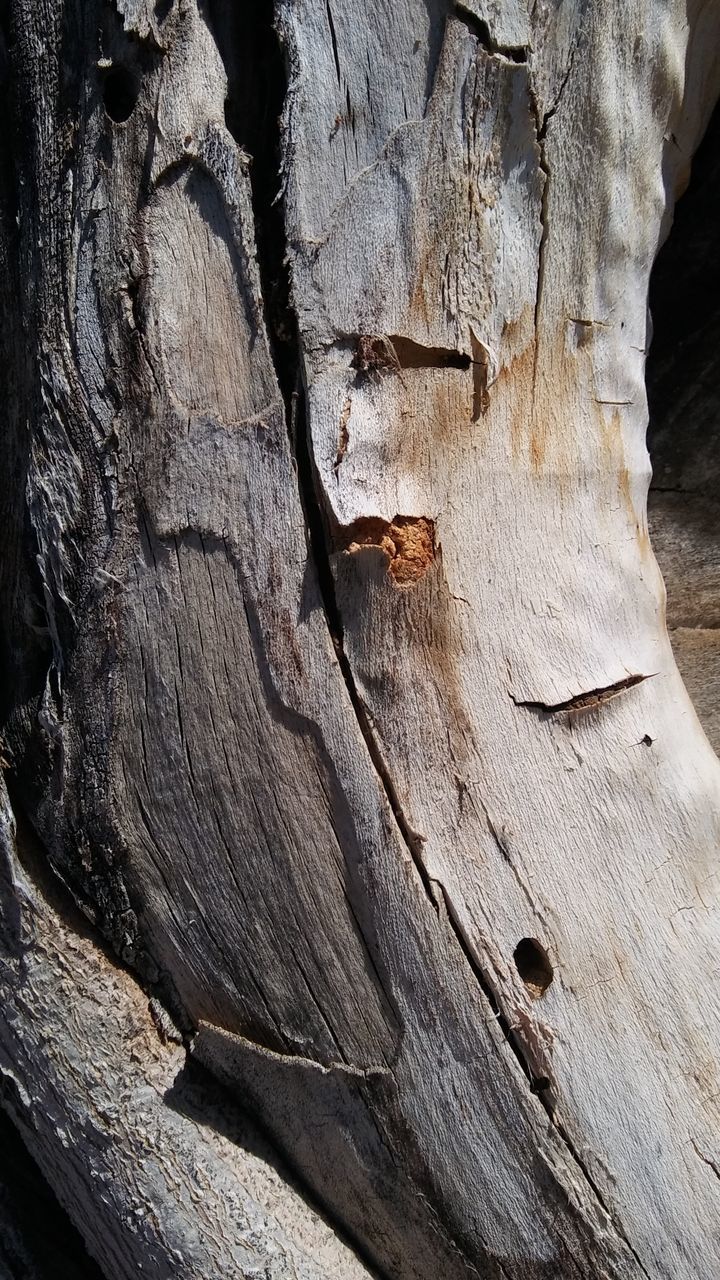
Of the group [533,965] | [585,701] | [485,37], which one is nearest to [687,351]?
[485,37]

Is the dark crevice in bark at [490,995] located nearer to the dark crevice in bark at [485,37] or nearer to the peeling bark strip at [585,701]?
the peeling bark strip at [585,701]

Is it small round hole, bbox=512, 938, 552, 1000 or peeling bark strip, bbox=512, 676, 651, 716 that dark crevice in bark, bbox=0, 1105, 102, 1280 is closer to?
small round hole, bbox=512, 938, 552, 1000

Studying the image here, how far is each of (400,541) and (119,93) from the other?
2.18 feet

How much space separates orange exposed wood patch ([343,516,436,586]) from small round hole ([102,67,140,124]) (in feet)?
1.94

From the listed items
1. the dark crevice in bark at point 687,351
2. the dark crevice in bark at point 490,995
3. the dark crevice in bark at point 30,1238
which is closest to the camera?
the dark crevice in bark at point 490,995

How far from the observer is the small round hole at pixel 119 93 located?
3.57 feet

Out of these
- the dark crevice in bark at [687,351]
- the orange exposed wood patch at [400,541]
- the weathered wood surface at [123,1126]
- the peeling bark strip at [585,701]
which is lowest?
the weathered wood surface at [123,1126]

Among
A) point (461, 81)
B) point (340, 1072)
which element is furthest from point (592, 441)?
point (340, 1072)

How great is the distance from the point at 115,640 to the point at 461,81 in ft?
2.60

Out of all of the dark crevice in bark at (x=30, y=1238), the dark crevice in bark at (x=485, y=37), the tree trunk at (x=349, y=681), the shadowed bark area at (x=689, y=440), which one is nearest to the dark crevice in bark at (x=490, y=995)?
the tree trunk at (x=349, y=681)

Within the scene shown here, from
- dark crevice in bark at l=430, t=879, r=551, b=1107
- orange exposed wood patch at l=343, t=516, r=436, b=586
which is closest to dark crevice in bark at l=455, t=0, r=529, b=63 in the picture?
orange exposed wood patch at l=343, t=516, r=436, b=586

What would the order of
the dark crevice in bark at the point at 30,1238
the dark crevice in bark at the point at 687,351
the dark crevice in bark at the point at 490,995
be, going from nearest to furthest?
1. the dark crevice in bark at the point at 490,995
2. the dark crevice in bark at the point at 30,1238
3. the dark crevice in bark at the point at 687,351

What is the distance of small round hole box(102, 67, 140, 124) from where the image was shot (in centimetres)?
109

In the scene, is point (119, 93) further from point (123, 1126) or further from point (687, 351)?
point (123, 1126)
